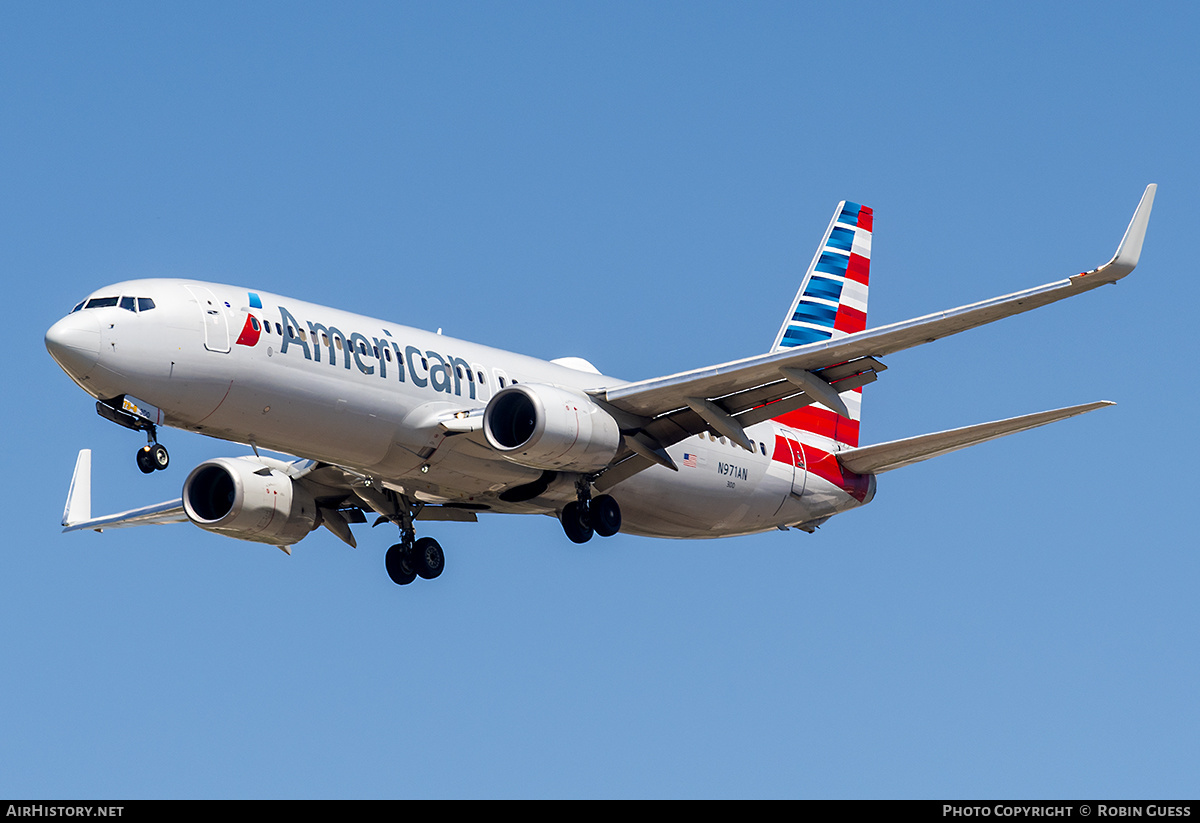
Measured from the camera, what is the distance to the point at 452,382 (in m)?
33.5

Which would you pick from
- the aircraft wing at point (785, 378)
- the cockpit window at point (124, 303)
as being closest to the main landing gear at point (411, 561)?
the aircraft wing at point (785, 378)

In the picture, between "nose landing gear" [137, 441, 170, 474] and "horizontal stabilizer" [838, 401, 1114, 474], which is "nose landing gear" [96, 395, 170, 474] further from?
"horizontal stabilizer" [838, 401, 1114, 474]

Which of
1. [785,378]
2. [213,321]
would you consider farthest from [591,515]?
[213,321]

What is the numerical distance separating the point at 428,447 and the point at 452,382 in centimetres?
163

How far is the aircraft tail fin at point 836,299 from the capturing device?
142 feet

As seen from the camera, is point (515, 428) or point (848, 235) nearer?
point (515, 428)

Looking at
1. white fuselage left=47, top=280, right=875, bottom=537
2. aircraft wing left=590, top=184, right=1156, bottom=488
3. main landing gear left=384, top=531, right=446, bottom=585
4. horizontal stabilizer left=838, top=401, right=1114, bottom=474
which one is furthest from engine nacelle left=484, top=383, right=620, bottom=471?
horizontal stabilizer left=838, top=401, right=1114, bottom=474

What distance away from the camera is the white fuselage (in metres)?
29.5

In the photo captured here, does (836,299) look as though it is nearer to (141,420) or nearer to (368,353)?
(368,353)

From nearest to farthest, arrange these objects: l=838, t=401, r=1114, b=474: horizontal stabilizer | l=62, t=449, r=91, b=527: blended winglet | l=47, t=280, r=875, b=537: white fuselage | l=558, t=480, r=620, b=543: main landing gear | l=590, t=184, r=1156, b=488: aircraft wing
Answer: l=590, t=184, r=1156, b=488: aircraft wing → l=47, t=280, r=875, b=537: white fuselage → l=838, t=401, r=1114, b=474: horizontal stabilizer → l=558, t=480, r=620, b=543: main landing gear → l=62, t=449, r=91, b=527: blended winglet

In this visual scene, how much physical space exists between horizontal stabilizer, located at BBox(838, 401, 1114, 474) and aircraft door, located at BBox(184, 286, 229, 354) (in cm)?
1638

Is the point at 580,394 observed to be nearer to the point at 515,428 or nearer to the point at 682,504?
the point at 515,428

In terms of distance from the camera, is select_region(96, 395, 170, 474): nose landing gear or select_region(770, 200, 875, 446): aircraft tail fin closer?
select_region(96, 395, 170, 474): nose landing gear
